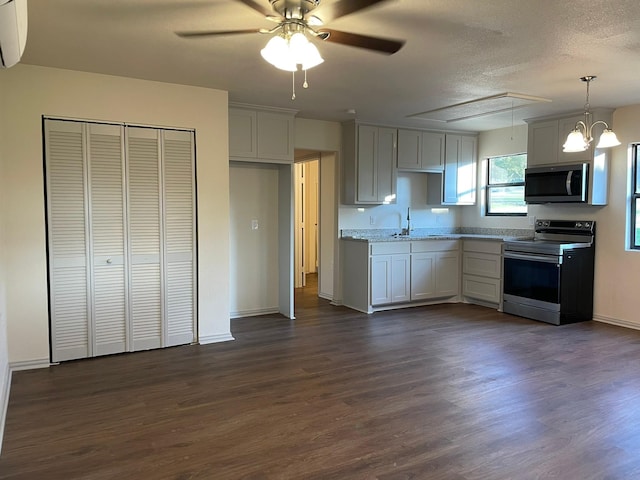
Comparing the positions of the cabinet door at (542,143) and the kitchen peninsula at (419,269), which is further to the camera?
the kitchen peninsula at (419,269)

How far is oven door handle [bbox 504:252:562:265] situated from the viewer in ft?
17.2

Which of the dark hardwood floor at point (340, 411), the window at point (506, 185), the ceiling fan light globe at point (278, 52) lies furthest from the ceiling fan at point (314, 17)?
the window at point (506, 185)

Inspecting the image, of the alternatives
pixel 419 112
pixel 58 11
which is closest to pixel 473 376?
pixel 419 112

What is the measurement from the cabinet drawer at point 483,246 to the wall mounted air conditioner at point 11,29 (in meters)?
5.48

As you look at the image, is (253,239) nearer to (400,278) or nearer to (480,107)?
(400,278)

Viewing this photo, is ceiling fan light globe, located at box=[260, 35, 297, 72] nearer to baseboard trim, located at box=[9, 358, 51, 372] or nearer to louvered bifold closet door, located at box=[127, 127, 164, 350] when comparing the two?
louvered bifold closet door, located at box=[127, 127, 164, 350]

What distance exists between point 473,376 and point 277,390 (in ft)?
5.10

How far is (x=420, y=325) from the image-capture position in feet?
17.3

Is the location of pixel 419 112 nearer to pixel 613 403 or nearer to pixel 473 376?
pixel 473 376

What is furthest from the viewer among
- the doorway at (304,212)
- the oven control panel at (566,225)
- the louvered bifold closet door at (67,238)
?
the doorway at (304,212)

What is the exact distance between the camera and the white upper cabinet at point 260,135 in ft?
16.6

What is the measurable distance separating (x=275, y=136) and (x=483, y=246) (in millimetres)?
3131

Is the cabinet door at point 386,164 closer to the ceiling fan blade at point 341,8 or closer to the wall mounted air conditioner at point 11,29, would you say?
the ceiling fan blade at point 341,8

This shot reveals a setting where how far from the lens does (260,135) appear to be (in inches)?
204
